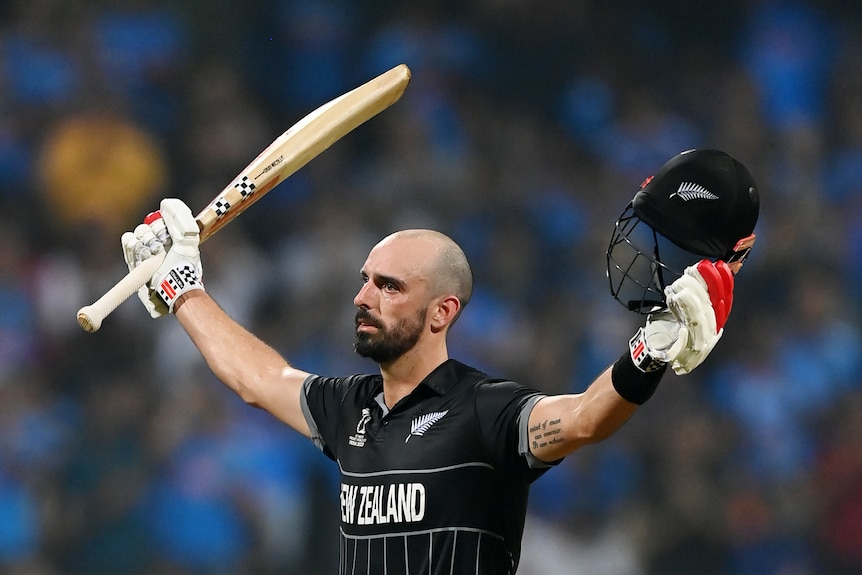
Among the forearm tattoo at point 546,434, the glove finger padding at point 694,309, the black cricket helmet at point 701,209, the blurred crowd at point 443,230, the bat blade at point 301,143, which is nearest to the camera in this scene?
the glove finger padding at point 694,309

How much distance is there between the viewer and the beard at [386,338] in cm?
346

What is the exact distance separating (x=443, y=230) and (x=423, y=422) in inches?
145

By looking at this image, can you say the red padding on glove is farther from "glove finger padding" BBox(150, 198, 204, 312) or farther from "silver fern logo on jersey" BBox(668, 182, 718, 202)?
"glove finger padding" BBox(150, 198, 204, 312)

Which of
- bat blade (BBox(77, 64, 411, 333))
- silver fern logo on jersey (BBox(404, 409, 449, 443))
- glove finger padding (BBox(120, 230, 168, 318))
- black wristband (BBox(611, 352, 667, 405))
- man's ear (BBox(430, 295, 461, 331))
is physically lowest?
black wristband (BBox(611, 352, 667, 405))

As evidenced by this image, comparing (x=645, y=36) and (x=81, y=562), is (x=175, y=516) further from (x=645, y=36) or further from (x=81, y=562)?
(x=645, y=36)


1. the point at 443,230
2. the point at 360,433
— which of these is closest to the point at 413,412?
the point at 360,433

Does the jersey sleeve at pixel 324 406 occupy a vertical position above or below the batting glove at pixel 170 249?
below

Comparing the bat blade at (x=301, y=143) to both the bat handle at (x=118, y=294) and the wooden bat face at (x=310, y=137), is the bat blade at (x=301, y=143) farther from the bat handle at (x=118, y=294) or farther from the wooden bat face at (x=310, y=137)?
the bat handle at (x=118, y=294)

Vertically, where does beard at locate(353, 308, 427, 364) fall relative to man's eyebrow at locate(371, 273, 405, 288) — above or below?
below

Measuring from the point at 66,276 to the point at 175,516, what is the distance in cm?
151

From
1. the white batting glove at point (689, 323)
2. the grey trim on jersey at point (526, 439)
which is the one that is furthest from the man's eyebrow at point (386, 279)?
the white batting glove at point (689, 323)

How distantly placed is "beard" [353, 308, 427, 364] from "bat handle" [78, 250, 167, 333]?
71 cm

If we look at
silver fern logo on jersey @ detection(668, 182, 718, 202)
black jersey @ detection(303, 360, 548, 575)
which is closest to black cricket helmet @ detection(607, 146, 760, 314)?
silver fern logo on jersey @ detection(668, 182, 718, 202)

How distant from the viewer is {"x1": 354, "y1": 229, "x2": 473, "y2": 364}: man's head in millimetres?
3475
